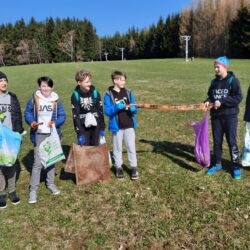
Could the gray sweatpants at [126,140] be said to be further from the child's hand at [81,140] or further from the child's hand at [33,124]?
the child's hand at [33,124]

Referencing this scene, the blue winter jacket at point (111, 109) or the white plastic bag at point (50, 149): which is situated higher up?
the blue winter jacket at point (111, 109)

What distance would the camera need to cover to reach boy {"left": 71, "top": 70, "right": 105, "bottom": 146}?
4953 millimetres

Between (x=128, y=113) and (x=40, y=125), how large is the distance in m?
1.52

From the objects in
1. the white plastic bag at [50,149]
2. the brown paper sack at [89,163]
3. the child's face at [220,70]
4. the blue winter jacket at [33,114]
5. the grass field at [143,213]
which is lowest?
the grass field at [143,213]

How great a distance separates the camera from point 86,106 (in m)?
5.11

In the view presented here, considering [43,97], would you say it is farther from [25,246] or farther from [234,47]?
[234,47]

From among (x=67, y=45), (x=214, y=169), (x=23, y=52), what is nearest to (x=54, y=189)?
(x=214, y=169)

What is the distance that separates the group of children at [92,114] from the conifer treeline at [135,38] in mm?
58868

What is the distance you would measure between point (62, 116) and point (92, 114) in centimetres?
55

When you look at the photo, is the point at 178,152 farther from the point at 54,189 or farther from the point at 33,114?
the point at 33,114

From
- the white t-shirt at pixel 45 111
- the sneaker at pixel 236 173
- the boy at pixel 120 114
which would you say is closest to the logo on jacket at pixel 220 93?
the sneaker at pixel 236 173

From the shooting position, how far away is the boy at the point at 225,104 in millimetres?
4906

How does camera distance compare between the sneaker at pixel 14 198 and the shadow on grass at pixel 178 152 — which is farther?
the shadow on grass at pixel 178 152

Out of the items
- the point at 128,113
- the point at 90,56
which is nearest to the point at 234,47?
the point at 90,56
